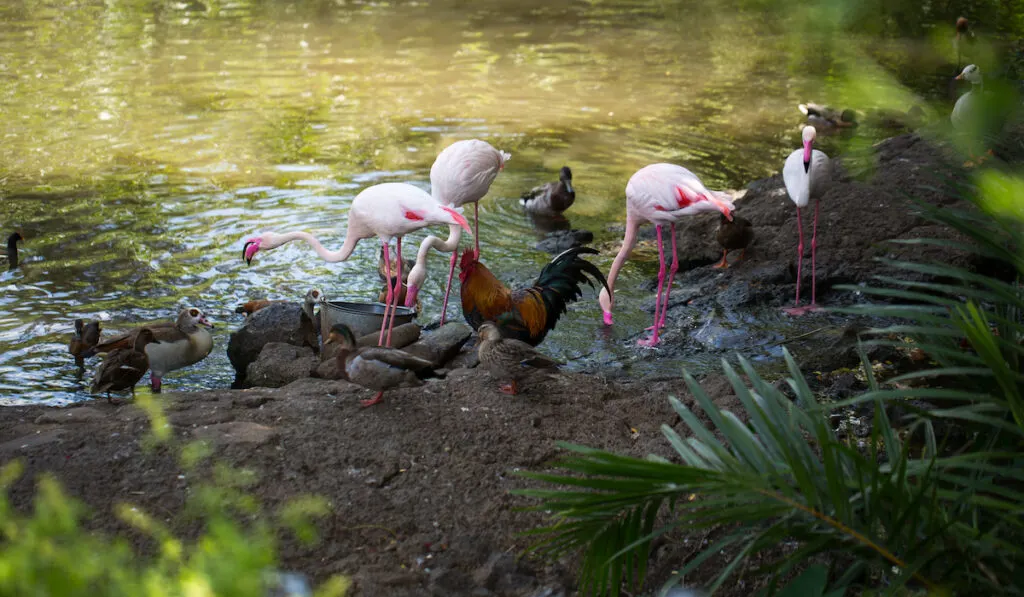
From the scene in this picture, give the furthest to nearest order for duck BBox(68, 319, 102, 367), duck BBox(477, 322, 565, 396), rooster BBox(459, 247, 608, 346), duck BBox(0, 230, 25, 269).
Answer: duck BBox(0, 230, 25, 269) < rooster BBox(459, 247, 608, 346) < duck BBox(68, 319, 102, 367) < duck BBox(477, 322, 565, 396)

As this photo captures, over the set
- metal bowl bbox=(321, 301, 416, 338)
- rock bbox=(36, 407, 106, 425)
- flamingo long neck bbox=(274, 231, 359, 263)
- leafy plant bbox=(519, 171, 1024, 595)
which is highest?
leafy plant bbox=(519, 171, 1024, 595)

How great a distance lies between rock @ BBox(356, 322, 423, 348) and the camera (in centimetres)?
623

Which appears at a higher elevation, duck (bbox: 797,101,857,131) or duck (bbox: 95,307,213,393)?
duck (bbox: 797,101,857,131)

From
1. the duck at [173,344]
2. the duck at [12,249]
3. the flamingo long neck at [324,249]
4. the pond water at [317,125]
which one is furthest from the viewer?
the duck at [12,249]

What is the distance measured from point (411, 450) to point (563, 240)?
4.72 meters

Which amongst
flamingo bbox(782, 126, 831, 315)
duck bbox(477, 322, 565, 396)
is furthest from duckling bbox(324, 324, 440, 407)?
flamingo bbox(782, 126, 831, 315)

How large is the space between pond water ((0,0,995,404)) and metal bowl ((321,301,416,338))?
0.81 m

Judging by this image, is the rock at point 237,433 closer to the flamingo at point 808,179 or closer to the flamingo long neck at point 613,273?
the flamingo long neck at point 613,273

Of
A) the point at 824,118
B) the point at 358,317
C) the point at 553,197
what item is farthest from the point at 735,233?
the point at 824,118

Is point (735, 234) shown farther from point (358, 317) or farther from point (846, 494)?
point (846, 494)

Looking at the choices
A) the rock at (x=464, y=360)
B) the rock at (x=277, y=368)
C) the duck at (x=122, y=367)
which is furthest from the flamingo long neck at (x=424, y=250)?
the duck at (x=122, y=367)

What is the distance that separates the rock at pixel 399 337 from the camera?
6234 millimetres

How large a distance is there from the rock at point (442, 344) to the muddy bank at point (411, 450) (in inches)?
5.0

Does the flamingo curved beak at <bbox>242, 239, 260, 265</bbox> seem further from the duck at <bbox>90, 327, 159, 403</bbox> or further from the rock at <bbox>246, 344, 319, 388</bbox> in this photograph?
the duck at <bbox>90, 327, 159, 403</bbox>
